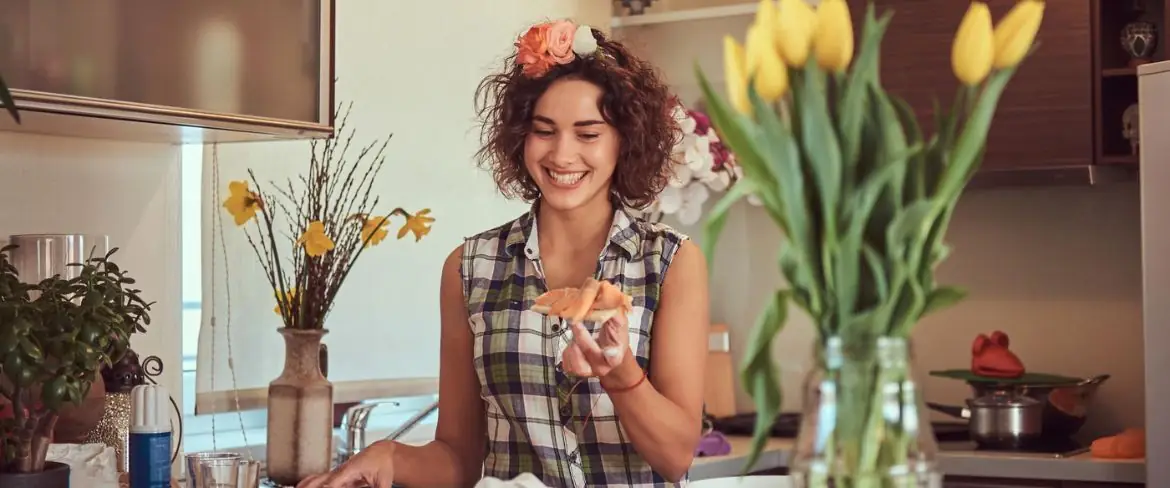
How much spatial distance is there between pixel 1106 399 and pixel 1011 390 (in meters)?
0.39

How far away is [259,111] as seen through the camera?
2.41m

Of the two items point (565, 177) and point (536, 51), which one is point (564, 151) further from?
point (536, 51)

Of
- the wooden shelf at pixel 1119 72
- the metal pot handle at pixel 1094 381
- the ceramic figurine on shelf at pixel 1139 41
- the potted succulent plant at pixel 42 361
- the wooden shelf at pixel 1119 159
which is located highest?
the ceramic figurine on shelf at pixel 1139 41

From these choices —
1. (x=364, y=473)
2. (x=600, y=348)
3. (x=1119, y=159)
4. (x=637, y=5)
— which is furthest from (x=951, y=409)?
(x=600, y=348)

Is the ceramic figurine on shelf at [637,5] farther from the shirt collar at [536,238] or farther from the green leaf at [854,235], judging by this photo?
the green leaf at [854,235]

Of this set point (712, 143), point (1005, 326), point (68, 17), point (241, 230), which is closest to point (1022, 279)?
point (1005, 326)

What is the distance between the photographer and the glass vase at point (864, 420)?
0.77 m

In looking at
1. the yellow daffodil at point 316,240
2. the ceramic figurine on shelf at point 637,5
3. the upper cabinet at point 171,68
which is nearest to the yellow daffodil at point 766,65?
the upper cabinet at point 171,68

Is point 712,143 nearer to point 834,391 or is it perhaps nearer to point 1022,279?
point 1022,279

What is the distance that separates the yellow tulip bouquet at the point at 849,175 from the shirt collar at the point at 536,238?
1036mm

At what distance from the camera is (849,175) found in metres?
0.82

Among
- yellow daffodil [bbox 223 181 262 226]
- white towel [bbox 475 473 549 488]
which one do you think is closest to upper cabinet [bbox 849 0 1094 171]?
yellow daffodil [bbox 223 181 262 226]

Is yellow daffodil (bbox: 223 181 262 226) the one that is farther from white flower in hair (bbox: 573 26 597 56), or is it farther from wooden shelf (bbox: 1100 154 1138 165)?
wooden shelf (bbox: 1100 154 1138 165)

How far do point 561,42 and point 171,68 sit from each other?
839mm
